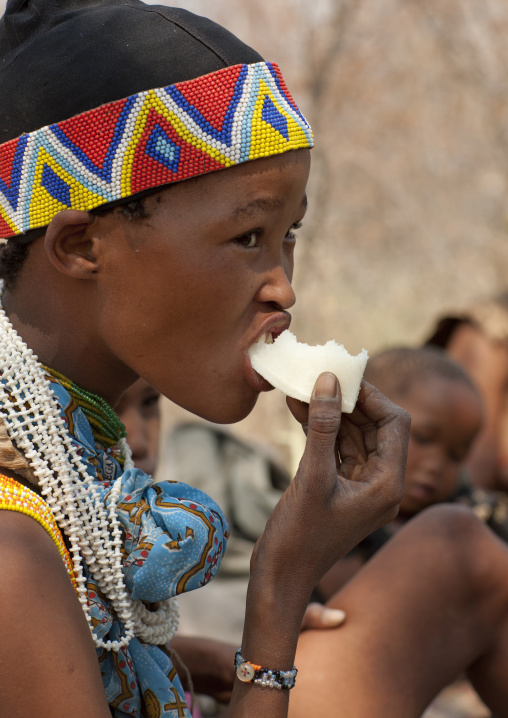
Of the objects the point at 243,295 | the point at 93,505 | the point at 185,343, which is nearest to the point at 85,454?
the point at 93,505

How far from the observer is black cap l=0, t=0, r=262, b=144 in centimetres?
179

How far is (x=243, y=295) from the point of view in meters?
1.84

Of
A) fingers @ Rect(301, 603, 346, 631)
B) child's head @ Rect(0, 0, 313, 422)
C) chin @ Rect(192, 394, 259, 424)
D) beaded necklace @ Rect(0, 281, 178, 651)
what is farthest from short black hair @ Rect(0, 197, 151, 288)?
fingers @ Rect(301, 603, 346, 631)

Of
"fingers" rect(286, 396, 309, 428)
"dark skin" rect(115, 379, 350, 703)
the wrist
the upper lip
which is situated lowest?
"dark skin" rect(115, 379, 350, 703)

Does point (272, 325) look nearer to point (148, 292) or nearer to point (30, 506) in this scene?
point (148, 292)

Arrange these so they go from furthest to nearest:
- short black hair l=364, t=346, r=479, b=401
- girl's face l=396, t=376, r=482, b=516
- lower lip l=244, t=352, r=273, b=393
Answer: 1. short black hair l=364, t=346, r=479, b=401
2. girl's face l=396, t=376, r=482, b=516
3. lower lip l=244, t=352, r=273, b=393

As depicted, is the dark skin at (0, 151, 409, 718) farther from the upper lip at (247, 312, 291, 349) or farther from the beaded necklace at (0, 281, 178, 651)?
the beaded necklace at (0, 281, 178, 651)

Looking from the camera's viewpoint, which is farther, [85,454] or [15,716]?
[85,454]

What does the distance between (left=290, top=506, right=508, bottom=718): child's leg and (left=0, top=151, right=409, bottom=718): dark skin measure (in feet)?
2.36

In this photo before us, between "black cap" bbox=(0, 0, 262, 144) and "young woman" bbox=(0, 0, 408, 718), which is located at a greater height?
"black cap" bbox=(0, 0, 262, 144)

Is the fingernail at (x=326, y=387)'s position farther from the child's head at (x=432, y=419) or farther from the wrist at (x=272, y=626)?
the child's head at (x=432, y=419)

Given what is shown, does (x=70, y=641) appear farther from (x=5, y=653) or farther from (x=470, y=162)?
(x=470, y=162)

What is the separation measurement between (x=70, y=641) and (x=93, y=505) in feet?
1.06

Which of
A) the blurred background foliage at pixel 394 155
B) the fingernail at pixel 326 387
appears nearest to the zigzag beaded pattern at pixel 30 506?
the fingernail at pixel 326 387
